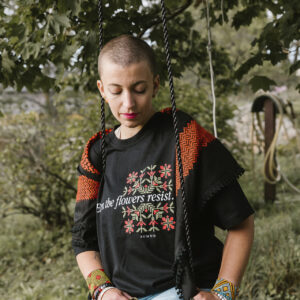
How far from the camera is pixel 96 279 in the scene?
1275mm

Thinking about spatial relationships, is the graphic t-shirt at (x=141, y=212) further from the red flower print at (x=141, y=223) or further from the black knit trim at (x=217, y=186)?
the black knit trim at (x=217, y=186)

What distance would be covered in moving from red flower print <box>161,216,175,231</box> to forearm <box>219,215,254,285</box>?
0.66 feet

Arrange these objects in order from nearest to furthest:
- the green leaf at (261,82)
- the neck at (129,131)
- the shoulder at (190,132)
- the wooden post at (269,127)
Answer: the shoulder at (190,132) → the neck at (129,131) → the green leaf at (261,82) → the wooden post at (269,127)

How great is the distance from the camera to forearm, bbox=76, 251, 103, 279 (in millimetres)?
1328

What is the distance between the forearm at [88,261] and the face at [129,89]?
54cm

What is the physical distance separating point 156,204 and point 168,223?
0.08 meters

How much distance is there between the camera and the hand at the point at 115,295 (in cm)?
119

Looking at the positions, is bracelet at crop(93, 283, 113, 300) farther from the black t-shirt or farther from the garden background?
the garden background

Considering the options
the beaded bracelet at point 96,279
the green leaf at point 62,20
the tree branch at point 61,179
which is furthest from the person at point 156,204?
the tree branch at point 61,179

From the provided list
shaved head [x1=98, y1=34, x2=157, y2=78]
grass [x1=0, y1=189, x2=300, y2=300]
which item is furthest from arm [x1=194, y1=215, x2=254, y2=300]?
grass [x1=0, y1=189, x2=300, y2=300]

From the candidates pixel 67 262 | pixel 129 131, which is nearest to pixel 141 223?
pixel 129 131

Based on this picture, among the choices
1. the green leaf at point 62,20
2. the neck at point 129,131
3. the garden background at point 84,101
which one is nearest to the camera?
the neck at point 129,131

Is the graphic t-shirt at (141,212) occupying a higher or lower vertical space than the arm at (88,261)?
higher

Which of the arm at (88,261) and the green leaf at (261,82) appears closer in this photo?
the arm at (88,261)
